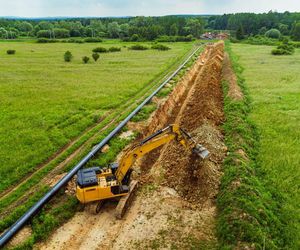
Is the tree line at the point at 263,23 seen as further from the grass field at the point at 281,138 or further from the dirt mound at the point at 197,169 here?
the dirt mound at the point at 197,169

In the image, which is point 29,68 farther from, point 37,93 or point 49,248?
point 49,248

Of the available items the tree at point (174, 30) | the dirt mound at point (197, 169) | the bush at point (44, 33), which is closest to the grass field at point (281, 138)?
the dirt mound at point (197, 169)

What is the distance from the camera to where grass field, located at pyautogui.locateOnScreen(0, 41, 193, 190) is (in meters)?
15.7

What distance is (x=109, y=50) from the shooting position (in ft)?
210

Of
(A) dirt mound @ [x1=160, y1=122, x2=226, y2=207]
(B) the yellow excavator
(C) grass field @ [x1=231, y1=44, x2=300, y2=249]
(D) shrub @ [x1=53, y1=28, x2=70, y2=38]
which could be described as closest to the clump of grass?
(A) dirt mound @ [x1=160, y1=122, x2=226, y2=207]

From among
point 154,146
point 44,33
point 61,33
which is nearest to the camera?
point 154,146

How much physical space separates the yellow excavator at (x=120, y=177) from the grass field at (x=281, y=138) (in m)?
3.57

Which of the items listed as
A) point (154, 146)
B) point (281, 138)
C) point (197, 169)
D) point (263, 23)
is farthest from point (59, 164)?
point (263, 23)

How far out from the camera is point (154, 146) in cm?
1143

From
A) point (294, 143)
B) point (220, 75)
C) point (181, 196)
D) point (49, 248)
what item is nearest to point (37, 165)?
point (49, 248)

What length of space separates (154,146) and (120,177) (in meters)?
1.68

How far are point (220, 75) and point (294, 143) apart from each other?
779 inches

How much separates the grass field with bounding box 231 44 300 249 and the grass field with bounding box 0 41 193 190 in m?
10.3

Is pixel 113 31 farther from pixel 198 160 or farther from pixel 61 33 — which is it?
pixel 198 160
